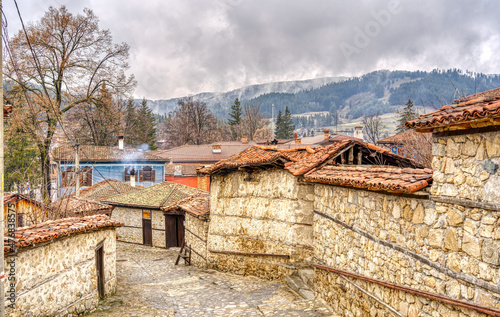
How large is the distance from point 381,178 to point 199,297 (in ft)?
19.3

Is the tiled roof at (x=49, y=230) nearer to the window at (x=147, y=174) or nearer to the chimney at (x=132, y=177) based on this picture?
the chimney at (x=132, y=177)

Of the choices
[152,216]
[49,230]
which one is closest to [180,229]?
[152,216]

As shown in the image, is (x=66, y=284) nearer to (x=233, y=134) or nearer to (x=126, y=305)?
(x=126, y=305)

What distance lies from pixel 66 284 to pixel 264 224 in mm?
5297

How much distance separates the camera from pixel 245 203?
1135cm

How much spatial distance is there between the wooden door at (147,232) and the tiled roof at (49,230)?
488 inches

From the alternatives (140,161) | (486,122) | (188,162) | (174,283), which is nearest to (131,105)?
(188,162)

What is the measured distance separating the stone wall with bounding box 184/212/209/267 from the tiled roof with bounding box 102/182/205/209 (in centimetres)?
480

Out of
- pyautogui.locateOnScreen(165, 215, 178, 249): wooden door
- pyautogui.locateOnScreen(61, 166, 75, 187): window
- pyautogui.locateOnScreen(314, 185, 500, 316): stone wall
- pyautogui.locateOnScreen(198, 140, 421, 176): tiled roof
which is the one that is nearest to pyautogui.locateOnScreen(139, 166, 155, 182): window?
pyautogui.locateOnScreen(61, 166, 75, 187): window

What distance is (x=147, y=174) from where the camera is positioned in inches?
1264

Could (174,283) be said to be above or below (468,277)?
below

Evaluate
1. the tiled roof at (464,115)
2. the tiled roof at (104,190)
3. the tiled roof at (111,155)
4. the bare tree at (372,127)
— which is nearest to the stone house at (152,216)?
the tiled roof at (104,190)

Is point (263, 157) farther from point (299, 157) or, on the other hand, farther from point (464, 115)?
point (464, 115)

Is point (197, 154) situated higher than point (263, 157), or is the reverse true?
point (197, 154)
